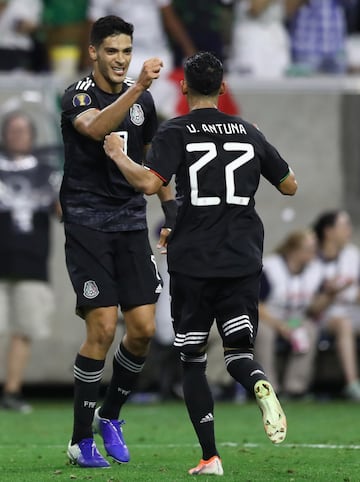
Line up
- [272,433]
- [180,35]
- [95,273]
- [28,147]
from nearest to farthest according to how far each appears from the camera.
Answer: [272,433] → [95,273] → [28,147] → [180,35]

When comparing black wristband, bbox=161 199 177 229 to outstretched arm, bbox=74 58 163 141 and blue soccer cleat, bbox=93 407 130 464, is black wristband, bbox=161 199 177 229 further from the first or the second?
blue soccer cleat, bbox=93 407 130 464

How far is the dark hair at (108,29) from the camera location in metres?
7.24

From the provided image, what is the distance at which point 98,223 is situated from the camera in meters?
7.35

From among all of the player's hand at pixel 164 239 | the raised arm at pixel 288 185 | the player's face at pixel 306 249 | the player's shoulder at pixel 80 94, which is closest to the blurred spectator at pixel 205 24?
the player's face at pixel 306 249

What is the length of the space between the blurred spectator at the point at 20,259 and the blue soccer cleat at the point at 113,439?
4816mm

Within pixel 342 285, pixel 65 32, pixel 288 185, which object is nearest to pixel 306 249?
pixel 342 285

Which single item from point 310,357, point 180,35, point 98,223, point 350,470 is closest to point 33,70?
point 180,35

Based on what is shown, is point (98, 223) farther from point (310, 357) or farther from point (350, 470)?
point (310, 357)

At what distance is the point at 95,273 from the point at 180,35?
7554 mm

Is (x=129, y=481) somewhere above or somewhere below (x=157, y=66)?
below

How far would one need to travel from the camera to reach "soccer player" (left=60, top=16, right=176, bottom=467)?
7.25 m

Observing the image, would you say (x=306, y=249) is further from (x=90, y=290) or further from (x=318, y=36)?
(x=90, y=290)

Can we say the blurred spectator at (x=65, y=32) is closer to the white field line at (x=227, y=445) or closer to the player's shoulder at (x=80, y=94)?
the white field line at (x=227, y=445)

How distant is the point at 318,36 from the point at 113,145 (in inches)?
338
